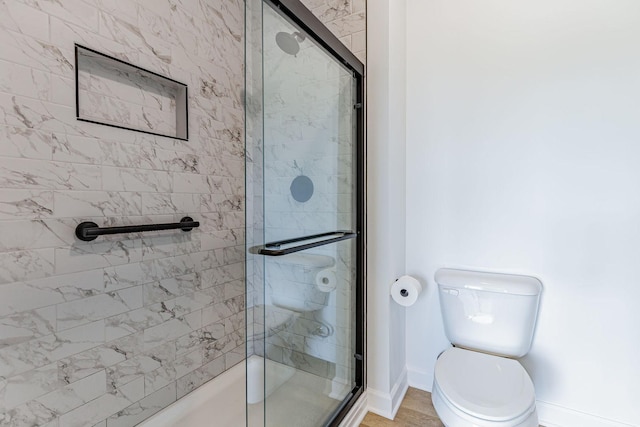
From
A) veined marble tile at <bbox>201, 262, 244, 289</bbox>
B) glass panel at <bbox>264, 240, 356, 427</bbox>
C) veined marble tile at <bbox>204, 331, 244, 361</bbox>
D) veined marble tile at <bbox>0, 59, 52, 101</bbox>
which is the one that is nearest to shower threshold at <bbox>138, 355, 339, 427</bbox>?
glass panel at <bbox>264, 240, 356, 427</bbox>

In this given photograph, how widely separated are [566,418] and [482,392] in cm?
72

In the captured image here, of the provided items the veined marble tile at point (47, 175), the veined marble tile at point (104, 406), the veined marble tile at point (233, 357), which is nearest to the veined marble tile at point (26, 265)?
the veined marble tile at point (47, 175)

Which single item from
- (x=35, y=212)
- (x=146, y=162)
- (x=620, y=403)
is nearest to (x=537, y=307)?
(x=620, y=403)

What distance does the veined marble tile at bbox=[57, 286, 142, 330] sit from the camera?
117cm

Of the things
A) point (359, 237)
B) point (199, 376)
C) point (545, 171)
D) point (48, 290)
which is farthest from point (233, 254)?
point (545, 171)

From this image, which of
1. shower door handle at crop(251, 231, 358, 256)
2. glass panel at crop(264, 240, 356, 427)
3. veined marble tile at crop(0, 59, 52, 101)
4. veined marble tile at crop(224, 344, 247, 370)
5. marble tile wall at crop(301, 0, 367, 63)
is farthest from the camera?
veined marble tile at crop(224, 344, 247, 370)

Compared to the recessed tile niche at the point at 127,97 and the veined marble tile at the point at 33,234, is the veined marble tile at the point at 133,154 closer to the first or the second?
the recessed tile niche at the point at 127,97

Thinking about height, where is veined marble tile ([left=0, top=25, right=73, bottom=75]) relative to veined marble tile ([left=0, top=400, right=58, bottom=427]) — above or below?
above

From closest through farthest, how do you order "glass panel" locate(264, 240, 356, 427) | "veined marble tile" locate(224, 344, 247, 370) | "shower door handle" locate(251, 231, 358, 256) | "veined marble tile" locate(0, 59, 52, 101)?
"veined marble tile" locate(0, 59, 52, 101) → "shower door handle" locate(251, 231, 358, 256) → "glass panel" locate(264, 240, 356, 427) → "veined marble tile" locate(224, 344, 247, 370)

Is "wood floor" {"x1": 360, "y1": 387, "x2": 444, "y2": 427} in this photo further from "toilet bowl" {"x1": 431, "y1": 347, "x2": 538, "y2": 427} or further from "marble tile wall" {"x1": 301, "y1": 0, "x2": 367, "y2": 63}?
"marble tile wall" {"x1": 301, "y1": 0, "x2": 367, "y2": 63}

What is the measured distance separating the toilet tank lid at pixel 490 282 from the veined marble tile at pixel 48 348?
1.59m

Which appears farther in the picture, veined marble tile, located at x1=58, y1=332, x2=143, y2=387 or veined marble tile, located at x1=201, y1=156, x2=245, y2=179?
veined marble tile, located at x1=201, y1=156, x2=245, y2=179

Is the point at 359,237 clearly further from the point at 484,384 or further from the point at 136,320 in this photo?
the point at 136,320

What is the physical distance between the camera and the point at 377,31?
1607 mm
